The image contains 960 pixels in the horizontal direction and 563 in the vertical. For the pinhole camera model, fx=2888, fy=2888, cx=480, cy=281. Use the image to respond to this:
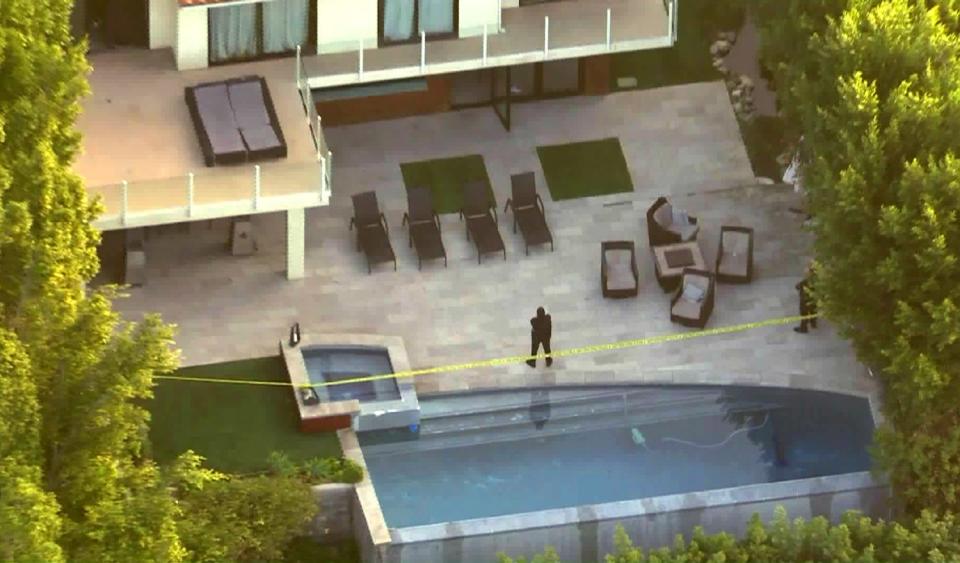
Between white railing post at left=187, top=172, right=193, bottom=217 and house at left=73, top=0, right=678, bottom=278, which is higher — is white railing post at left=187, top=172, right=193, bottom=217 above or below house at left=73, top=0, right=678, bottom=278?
below

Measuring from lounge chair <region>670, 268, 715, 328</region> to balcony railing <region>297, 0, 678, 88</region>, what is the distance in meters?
5.59

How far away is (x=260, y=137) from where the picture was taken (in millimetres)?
57531

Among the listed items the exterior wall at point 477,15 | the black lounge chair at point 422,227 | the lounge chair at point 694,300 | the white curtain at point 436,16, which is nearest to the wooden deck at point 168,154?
the white curtain at point 436,16

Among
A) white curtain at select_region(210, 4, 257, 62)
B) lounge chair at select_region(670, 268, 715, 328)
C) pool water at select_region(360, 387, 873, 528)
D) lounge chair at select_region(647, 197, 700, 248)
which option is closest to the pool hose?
pool water at select_region(360, 387, 873, 528)

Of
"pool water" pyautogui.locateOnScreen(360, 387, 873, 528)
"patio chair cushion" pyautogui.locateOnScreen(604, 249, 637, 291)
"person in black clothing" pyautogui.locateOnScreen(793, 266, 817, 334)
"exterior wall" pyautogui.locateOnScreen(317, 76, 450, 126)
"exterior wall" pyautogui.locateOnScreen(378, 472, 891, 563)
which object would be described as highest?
"exterior wall" pyautogui.locateOnScreen(317, 76, 450, 126)

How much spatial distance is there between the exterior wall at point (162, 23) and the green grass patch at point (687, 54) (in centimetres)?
1053

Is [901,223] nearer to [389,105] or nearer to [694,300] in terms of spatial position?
[694,300]

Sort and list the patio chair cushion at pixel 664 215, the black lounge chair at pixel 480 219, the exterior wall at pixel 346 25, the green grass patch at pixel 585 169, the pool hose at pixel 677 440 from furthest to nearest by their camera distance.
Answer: the green grass patch at pixel 585 169 → the patio chair cushion at pixel 664 215 → the black lounge chair at pixel 480 219 → the exterior wall at pixel 346 25 → the pool hose at pixel 677 440

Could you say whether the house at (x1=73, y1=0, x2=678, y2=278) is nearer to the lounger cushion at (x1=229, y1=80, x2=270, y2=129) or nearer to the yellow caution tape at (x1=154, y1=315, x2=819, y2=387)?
the lounger cushion at (x1=229, y1=80, x2=270, y2=129)

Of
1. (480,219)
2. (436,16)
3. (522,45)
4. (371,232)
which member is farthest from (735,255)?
(436,16)

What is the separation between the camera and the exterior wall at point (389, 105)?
6297 cm

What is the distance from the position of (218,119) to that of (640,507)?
11778 mm

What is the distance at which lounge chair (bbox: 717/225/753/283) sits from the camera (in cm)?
5994

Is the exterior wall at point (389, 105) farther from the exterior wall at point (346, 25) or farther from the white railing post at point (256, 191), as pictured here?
the white railing post at point (256, 191)
